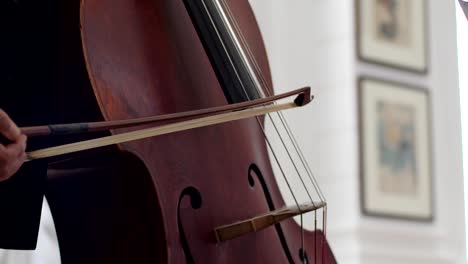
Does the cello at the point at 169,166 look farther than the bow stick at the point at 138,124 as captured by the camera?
Yes

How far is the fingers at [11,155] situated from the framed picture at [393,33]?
170 cm

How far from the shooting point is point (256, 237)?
2.78 ft

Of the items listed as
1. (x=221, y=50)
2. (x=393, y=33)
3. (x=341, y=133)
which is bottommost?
(x=221, y=50)

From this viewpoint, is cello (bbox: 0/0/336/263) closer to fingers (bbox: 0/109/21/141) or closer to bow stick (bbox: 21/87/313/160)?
bow stick (bbox: 21/87/313/160)

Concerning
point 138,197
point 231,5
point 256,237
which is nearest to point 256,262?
point 256,237

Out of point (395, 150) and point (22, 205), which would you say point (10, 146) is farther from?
point (395, 150)

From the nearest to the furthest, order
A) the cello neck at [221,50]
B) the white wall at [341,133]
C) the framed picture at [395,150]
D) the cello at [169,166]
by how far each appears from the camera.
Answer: the cello at [169,166] → the cello neck at [221,50] → the white wall at [341,133] → the framed picture at [395,150]

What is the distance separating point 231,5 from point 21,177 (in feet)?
1.22

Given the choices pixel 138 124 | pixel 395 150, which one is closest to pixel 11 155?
pixel 138 124

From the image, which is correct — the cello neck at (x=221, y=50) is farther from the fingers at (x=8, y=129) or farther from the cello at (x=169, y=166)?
the fingers at (x=8, y=129)

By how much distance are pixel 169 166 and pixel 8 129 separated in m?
0.26

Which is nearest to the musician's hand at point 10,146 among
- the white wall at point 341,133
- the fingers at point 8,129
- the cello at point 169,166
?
the fingers at point 8,129

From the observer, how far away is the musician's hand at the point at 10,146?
54 cm

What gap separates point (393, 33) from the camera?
7.40 ft
